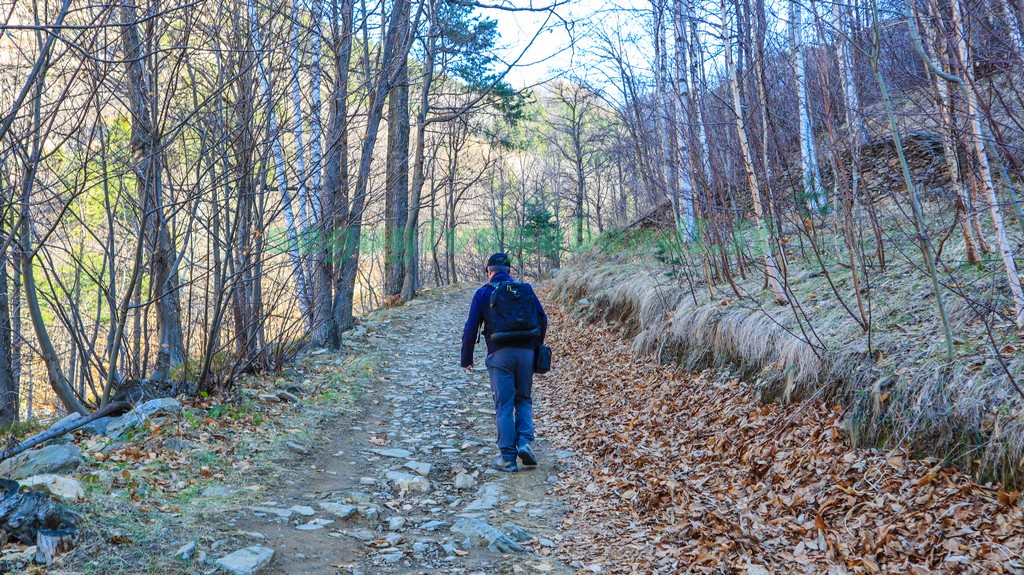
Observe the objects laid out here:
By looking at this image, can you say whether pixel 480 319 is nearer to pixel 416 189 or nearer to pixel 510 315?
pixel 510 315

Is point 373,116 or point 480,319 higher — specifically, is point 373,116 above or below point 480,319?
above

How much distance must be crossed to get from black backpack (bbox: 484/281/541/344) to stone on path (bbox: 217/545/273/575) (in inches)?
113

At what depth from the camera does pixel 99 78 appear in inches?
168

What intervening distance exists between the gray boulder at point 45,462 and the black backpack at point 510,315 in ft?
11.2

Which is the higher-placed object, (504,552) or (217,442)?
(217,442)

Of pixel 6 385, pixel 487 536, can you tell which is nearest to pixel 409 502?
pixel 487 536

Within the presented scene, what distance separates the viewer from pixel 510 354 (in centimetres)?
595

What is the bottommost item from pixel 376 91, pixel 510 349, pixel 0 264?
pixel 510 349

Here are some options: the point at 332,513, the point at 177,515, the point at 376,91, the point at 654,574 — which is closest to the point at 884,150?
the point at 376,91

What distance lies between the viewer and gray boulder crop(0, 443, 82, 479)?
14.1 feet

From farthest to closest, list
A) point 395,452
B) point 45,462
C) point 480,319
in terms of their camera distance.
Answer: point 395,452 < point 480,319 < point 45,462

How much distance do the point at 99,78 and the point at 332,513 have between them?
3479 mm

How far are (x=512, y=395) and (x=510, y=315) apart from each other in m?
0.78

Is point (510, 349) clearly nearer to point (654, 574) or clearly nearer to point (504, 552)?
point (504, 552)
